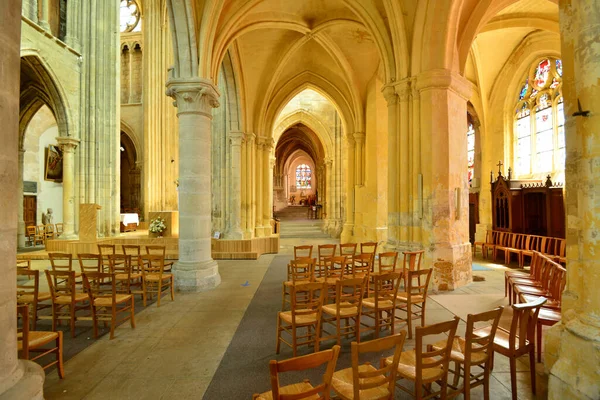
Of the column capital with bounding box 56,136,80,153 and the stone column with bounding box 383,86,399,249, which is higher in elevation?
the column capital with bounding box 56,136,80,153

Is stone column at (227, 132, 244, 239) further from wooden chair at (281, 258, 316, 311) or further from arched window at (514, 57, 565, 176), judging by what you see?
arched window at (514, 57, 565, 176)

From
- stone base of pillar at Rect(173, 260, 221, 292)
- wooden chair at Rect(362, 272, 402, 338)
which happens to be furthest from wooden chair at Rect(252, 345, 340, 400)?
stone base of pillar at Rect(173, 260, 221, 292)

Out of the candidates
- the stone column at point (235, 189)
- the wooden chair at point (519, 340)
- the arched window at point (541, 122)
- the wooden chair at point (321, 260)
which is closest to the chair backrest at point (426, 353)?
the wooden chair at point (519, 340)

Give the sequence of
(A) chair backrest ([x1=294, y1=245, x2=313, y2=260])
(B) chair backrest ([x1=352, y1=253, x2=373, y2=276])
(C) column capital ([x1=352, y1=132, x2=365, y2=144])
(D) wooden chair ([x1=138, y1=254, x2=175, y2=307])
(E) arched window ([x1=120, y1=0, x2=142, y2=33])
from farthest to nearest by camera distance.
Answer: (E) arched window ([x1=120, y1=0, x2=142, y2=33]) < (C) column capital ([x1=352, y1=132, x2=365, y2=144]) < (A) chair backrest ([x1=294, y1=245, x2=313, y2=260]) < (D) wooden chair ([x1=138, y1=254, x2=175, y2=307]) < (B) chair backrest ([x1=352, y1=253, x2=373, y2=276])

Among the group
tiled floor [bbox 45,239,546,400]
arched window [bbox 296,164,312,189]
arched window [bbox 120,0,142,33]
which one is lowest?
tiled floor [bbox 45,239,546,400]

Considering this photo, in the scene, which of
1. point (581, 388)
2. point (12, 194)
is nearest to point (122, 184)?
point (12, 194)

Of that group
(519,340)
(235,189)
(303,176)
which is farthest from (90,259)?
(303,176)

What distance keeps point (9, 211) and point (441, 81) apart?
7300mm

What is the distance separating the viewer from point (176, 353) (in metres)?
3.93

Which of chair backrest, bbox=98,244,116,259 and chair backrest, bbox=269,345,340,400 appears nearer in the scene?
chair backrest, bbox=269,345,340,400

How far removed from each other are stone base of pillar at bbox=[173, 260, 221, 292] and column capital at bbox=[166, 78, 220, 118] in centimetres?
313

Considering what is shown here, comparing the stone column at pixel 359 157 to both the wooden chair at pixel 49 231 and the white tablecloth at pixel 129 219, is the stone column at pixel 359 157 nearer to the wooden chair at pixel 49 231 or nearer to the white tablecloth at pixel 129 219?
the white tablecloth at pixel 129 219

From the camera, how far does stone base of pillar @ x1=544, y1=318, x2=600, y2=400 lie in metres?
2.49

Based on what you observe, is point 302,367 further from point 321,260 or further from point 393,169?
point 393,169
